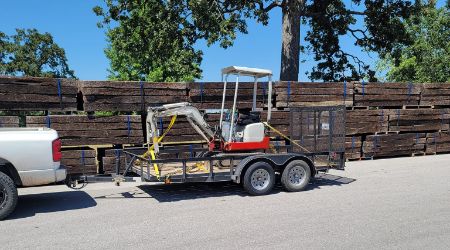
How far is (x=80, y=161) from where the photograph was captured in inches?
466

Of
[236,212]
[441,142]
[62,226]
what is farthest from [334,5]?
[62,226]

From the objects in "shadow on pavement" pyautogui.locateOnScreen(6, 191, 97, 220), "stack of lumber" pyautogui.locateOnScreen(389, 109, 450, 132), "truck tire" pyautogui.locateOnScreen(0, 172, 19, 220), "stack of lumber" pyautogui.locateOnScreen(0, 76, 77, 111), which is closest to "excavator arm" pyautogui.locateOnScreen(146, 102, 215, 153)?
"shadow on pavement" pyautogui.locateOnScreen(6, 191, 97, 220)

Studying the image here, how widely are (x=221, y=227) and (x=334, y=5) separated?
58.4 feet

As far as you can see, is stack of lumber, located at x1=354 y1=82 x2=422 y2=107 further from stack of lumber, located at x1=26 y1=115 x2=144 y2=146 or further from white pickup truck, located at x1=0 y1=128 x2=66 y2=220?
white pickup truck, located at x1=0 y1=128 x2=66 y2=220

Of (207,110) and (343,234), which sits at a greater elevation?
(207,110)

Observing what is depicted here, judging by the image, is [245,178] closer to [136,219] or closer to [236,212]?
[236,212]

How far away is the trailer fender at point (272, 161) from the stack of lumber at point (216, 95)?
4.28 meters

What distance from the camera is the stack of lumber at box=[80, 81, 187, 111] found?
39.1 ft

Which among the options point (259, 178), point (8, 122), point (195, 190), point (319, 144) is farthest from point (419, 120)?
point (8, 122)

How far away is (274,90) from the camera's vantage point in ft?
47.1

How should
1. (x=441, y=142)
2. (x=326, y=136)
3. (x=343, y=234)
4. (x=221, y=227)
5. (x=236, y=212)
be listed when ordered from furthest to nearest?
1. (x=441, y=142)
2. (x=326, y=136)
3. (x=236, y=212)
4. (x=221, y=227)
5. (x=343, y=234)

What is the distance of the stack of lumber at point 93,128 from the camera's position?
455 inches

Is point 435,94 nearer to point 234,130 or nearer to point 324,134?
point 324,134

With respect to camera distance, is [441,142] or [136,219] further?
[441,142]
